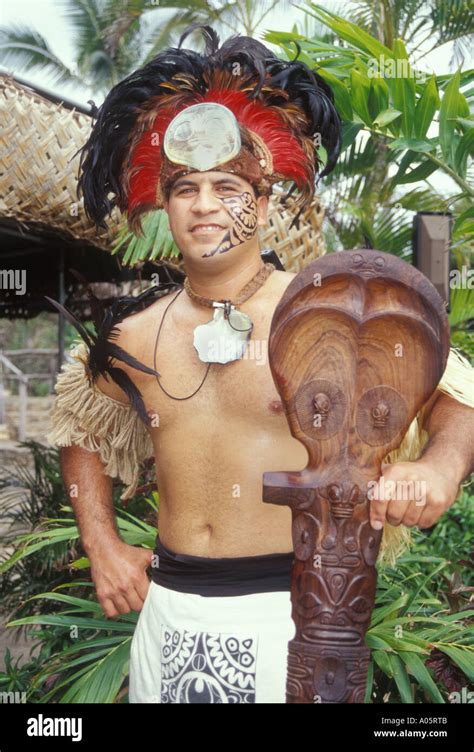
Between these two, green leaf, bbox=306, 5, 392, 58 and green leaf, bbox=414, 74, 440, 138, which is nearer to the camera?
green leaf, bbox=414, 74, 440, 138

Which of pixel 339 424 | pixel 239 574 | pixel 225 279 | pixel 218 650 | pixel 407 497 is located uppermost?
pixel 225 279

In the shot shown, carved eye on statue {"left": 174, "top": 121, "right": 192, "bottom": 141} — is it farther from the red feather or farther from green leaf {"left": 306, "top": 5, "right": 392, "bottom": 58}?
green leaf {"left": 306, "top": 5, "right": 392, "bottom": 58}

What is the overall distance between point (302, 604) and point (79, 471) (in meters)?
0.67

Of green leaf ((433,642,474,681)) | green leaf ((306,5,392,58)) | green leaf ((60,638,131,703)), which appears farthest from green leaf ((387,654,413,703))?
green leaf ((306,5,392,58))

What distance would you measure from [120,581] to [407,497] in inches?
27.8

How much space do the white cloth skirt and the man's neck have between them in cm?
58

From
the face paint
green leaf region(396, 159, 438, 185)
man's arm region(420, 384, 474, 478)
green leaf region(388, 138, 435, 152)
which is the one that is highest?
green leaf region(388, 138, 435, 152)

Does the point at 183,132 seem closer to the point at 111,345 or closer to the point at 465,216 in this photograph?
the point at 111,345

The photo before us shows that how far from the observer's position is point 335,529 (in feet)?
4.64

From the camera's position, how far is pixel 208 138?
165 cm

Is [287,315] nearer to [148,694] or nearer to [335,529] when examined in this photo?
[335,529]

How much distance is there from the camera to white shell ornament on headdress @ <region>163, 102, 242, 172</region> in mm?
1647

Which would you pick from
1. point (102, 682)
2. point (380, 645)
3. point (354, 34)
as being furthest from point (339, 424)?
point (354, 34)

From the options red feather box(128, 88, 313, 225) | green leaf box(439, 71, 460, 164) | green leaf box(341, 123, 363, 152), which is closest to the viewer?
red feather box(128, 88, 313, 225)
